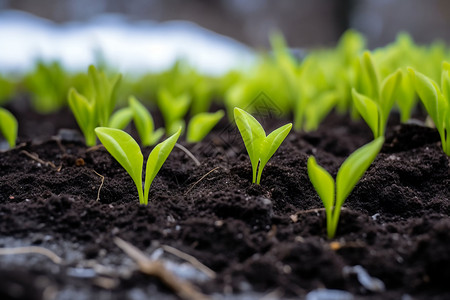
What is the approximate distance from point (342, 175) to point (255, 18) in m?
6.39

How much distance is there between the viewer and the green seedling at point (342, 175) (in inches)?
33.4

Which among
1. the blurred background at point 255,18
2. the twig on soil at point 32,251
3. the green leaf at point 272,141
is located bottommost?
the twig on soil at point 32,251

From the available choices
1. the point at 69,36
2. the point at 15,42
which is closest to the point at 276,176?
the point at 15,42

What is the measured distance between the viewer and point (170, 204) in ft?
3.42

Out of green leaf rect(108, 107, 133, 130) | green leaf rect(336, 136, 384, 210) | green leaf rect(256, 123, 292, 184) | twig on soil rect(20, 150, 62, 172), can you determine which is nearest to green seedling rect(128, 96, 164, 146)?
green leaf rect(108, 107, 133, 130)

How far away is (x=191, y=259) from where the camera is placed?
86 cm

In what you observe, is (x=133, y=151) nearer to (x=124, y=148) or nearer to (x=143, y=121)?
(x=124, y=148)

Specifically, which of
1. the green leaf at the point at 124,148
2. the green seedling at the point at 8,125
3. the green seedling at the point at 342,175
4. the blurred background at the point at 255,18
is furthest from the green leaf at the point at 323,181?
the blurred background at the point at 255,18

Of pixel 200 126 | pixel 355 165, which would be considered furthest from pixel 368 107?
pixel 200 126

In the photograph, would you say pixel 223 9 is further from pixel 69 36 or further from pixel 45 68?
pixel 45 68

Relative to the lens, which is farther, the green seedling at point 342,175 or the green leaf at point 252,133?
the green leaf at point 252,133

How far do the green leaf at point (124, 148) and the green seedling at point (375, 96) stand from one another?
0.73 meters

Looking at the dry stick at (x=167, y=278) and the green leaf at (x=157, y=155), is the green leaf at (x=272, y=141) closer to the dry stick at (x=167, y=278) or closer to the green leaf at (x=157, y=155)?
the green leaf at (x=157, y=155)

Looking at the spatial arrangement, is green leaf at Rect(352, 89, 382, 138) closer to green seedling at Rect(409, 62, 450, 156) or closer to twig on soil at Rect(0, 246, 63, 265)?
green seedling at Rect(409, 62, 450, 156)
